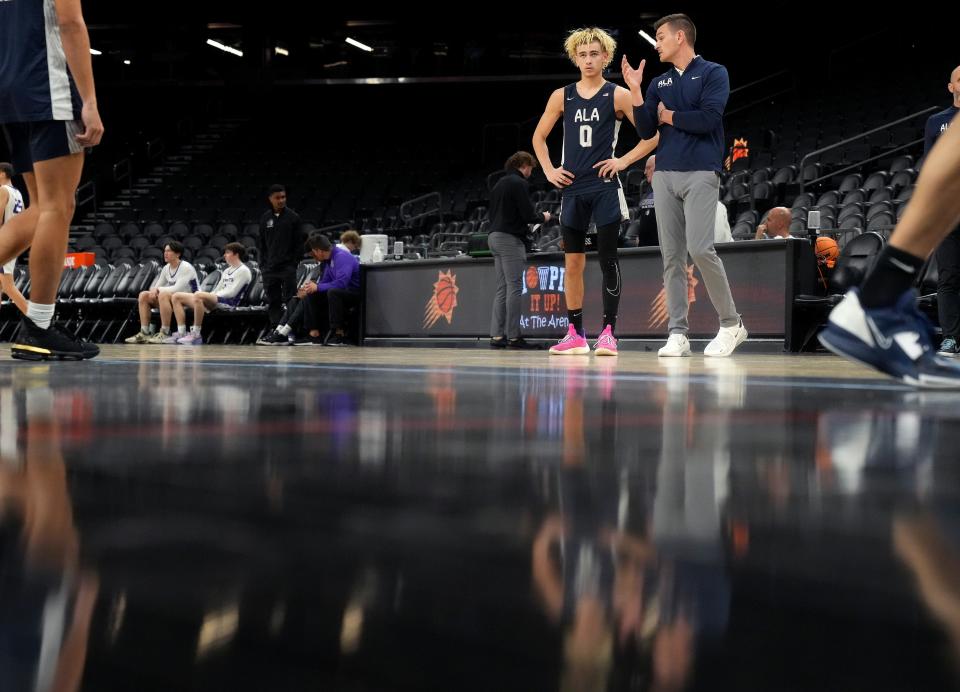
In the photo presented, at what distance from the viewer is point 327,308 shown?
383 inches

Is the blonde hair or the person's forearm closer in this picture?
the person's forearm

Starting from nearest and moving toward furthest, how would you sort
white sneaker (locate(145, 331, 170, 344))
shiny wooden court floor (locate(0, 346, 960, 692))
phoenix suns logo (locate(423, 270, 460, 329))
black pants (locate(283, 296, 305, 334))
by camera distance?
1. shiny wooden court floor (locate(0, 346, 960, 692))
2. phoenix suns logo (locate(423, 270, 460, 329))
3. black pants (locate(283, 296, 305, 334))
4. white sneaker (locate(145, 331, 170, 344))

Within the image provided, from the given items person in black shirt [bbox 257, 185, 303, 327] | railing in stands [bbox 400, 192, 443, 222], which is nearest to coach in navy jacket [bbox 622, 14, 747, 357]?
person in black shirt [bbox 257, 185, 303, 327]

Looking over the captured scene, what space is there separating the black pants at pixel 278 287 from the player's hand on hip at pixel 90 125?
6.22m

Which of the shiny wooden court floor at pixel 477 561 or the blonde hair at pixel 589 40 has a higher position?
the blonde hair at pixel 589 40

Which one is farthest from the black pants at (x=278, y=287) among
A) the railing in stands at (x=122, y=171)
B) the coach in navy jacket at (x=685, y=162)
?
the railing in stands at (x=122, y=171)

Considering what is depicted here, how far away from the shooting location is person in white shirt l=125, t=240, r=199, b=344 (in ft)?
33.7

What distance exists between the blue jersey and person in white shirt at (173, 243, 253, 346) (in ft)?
22.0

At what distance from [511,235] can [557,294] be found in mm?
572

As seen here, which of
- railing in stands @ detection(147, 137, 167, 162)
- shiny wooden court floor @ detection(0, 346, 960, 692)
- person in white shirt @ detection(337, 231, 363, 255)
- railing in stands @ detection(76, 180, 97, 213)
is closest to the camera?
shiny wooden court floor @ detection(0, 346, 960, 692)

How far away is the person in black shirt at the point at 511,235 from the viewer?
7281 mm

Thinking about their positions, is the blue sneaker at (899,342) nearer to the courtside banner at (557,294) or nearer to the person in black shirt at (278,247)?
the courtside banner at (557,294)

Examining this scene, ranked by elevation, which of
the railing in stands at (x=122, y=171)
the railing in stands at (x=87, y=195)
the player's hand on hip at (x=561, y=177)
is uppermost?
the railing in stands at (x=122, y=171)

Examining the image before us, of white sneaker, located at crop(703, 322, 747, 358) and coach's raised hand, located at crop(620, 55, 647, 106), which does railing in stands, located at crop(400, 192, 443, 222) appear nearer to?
coach's raised hand, located at crop(620, 55, 647, 106)
